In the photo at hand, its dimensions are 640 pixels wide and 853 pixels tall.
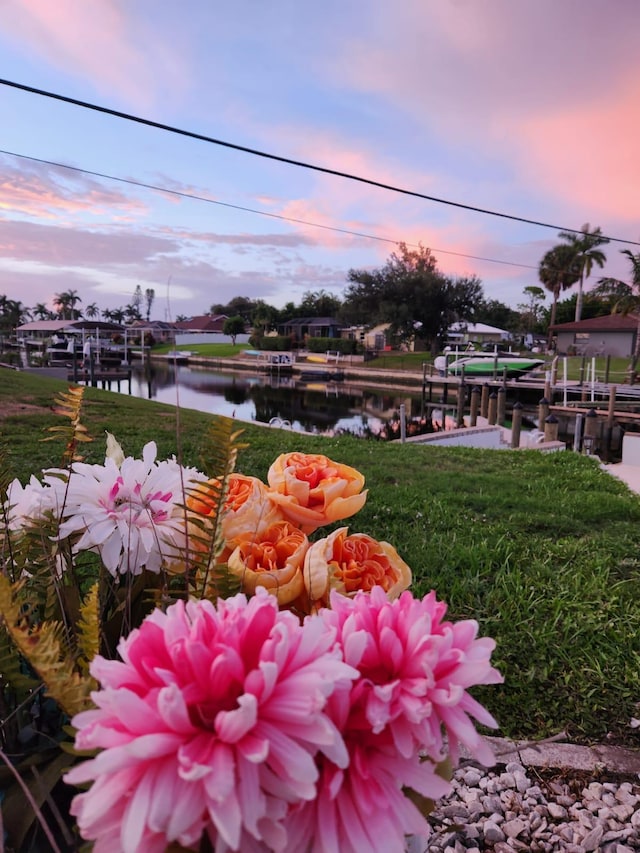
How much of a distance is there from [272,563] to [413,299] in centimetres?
4521

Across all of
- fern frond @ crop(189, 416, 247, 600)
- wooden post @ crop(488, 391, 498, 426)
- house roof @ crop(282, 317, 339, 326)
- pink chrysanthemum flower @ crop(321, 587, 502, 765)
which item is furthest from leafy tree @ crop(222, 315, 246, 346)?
pink chrysanthemum flower @ crop(321, 587, 502, 765)

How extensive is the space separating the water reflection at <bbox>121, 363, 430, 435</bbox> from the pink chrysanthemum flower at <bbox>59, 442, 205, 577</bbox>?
15388mm

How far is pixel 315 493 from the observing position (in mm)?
906

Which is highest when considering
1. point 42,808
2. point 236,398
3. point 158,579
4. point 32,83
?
point 32,83

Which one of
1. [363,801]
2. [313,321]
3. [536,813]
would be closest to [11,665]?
[363,801]

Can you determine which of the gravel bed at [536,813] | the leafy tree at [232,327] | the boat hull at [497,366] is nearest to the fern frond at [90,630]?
the gravel bed at [536,813]

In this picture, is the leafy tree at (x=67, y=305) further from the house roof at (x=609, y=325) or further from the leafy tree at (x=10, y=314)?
the house roof at (x=609, y=325)

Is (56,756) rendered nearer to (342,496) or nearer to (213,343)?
(342,496)

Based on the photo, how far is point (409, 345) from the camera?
4819 centimetres

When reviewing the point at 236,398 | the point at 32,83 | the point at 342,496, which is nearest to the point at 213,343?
the point at 236,398

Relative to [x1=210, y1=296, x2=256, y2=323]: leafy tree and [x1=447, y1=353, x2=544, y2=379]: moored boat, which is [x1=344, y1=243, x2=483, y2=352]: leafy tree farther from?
[x1=210, y1=296, x2=256, y2=323]: leafy tree

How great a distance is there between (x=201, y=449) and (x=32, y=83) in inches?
192

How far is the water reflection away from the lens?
21.2 meters

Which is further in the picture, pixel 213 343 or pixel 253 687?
pixel 213 343
